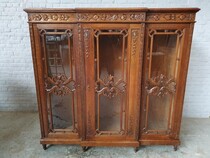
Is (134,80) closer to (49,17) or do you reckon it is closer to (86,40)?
(86,40)

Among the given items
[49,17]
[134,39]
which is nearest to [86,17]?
[49,17]

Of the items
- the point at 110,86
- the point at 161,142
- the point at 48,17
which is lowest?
the point at 161,142

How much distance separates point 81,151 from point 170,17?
5.40 ft

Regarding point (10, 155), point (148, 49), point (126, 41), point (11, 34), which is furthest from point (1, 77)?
point (148, 49)

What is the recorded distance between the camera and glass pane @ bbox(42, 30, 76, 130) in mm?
1681

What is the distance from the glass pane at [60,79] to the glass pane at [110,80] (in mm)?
270

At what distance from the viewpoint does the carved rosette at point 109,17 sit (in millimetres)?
1547

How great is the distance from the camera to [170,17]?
1565 millimetres

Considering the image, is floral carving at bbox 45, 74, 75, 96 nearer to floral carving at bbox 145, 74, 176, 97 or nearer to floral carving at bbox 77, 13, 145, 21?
floral carving at bbox 77, 13, 145, 21

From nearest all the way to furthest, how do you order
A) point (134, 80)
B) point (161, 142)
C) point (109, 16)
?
point (109, 16) < point (134, 80) < point (161, 142)

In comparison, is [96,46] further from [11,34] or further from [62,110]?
[11,34]

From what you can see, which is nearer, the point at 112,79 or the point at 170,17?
the point at 170,17

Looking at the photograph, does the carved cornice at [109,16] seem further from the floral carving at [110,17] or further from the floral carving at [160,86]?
the floral carving at [160,86]

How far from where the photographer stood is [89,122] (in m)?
1.86
